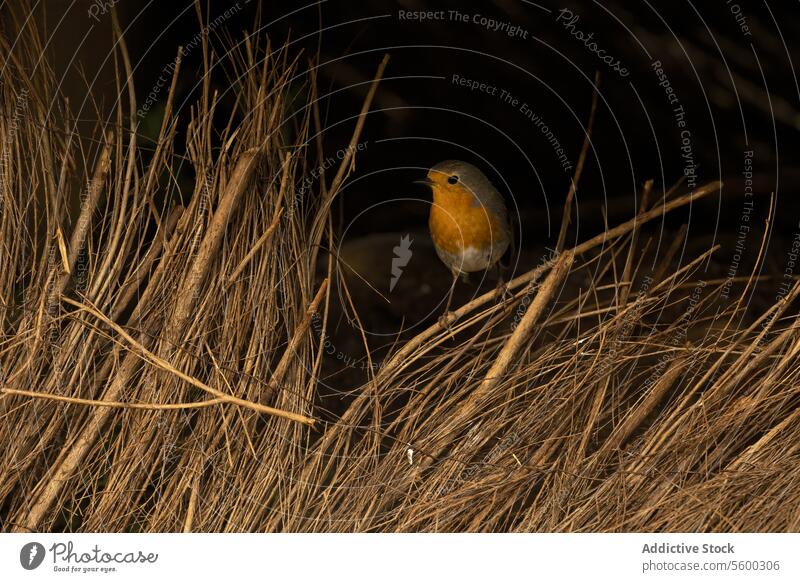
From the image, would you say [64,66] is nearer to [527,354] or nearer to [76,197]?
[76,197]

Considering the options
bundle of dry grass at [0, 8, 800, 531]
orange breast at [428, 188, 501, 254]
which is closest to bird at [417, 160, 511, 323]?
orange breast at [428, 188, 501, 254]

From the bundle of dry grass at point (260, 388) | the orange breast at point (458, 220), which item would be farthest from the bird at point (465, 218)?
the bundle of dry grass at point (260, 388)

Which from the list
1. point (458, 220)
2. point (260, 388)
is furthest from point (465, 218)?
A: point (260, 388)

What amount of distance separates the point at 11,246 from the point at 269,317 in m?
0.29

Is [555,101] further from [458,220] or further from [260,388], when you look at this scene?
[260,388]

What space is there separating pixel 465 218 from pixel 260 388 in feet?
1.04

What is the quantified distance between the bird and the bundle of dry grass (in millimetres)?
108

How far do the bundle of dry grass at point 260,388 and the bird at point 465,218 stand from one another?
0.11 meters

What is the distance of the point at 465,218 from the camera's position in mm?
1089

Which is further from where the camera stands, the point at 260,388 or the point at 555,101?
the point at 555,101

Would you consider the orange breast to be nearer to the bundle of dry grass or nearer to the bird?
the bird

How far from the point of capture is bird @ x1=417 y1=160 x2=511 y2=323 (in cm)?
109

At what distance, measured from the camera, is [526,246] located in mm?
1139

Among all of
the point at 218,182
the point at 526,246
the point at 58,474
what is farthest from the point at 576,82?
the point at 58,474
